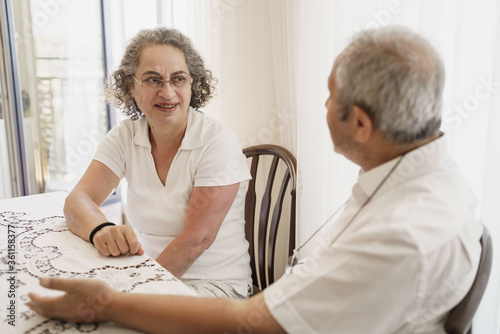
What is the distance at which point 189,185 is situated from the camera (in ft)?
4.96

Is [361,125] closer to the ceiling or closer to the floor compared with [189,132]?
closer to the ceiling

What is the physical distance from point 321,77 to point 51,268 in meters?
1.08

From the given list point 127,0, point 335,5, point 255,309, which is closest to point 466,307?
point 255,309

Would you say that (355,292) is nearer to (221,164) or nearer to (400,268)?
(400,268)

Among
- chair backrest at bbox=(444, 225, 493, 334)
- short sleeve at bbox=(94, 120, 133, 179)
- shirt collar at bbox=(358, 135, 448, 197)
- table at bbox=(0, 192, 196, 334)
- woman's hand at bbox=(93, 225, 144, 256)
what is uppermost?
shirt collar at bbox=(358, 135, 448, 197)

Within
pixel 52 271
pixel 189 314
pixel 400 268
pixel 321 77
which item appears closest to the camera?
pixel 400 268

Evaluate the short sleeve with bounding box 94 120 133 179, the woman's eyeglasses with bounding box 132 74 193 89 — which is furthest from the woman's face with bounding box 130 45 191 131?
the short sleeve with bounding box 94 120 133 179

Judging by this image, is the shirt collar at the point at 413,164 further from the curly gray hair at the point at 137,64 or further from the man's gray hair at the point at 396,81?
the curly gray hair at the point at 137,64

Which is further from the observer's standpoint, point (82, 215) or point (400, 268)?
point (82, 215)

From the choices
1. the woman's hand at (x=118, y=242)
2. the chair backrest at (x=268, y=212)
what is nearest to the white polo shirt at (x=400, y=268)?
the woman's hand at (x=118, y=242)

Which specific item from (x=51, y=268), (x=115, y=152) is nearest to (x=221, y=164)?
(x=115, y=152)

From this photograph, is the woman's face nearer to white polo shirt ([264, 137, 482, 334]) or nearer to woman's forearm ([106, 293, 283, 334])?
woman's forearm ([106, 293, 283, 334])

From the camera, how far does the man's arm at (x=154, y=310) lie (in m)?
0.75

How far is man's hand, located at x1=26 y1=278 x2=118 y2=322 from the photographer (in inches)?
32.4
